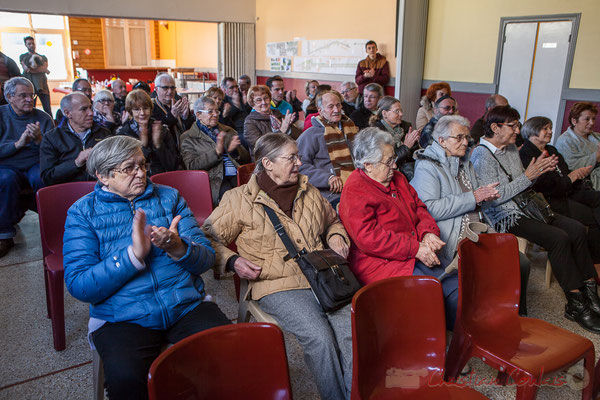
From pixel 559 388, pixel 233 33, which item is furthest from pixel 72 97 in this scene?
pixel 233 33

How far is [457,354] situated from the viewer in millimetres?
1809

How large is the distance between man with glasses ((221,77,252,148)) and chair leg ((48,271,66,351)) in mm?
3277

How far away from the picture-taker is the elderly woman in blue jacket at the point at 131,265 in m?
1.57

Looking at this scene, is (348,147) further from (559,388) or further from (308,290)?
(559,388)

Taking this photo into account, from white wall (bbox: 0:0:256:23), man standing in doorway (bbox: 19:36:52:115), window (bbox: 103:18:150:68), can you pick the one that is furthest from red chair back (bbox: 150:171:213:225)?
window (bbox: 103:18:150:68)

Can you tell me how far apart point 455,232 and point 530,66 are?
461 centimetres

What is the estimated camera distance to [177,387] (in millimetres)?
1102

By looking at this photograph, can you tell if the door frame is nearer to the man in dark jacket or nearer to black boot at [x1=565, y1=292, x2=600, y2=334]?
black boot at [x1=565, y1=292, x2=600, y2=334]

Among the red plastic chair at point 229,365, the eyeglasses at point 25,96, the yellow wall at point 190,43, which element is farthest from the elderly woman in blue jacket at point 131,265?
the yellow wall at point 190,43

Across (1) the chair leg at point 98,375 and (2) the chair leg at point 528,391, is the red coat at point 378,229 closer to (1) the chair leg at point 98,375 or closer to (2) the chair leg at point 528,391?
(2) the chair leg at point 528,391

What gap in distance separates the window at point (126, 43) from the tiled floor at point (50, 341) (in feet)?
42.2

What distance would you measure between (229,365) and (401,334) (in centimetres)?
62

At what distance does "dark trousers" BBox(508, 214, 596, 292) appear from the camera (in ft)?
8.79

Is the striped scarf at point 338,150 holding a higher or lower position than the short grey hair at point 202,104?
lower
